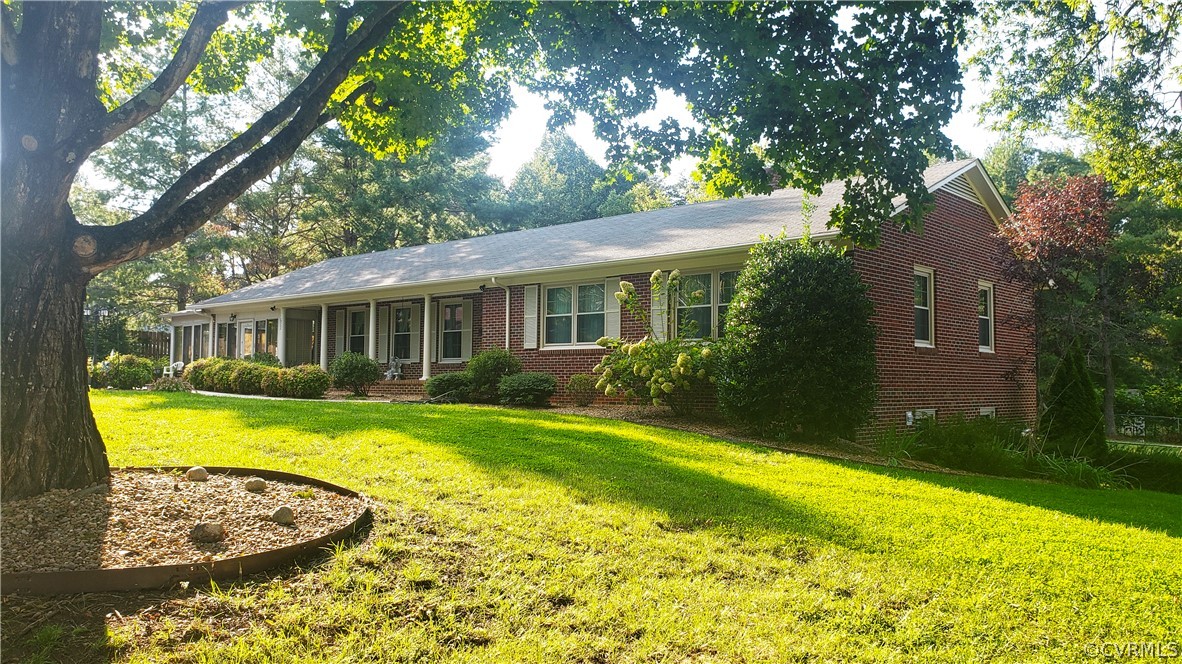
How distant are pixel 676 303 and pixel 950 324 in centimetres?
584

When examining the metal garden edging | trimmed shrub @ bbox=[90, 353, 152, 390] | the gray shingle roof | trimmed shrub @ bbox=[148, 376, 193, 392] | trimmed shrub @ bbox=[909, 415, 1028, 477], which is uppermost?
the gray shingle roof

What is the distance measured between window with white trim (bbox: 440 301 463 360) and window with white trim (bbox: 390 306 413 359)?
1525 millimetres

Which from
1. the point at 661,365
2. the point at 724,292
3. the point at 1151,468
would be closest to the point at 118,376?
the point at 661,365

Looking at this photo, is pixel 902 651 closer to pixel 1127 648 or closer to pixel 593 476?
pixel 1127 648

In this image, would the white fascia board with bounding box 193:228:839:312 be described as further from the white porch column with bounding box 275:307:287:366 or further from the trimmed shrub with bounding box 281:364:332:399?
the trimmed shrub with bounding box 281:364:332:399

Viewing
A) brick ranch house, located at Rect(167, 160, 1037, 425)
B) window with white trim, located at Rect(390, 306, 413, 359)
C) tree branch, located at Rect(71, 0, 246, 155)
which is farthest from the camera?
window with white trim, located at Rect(390, 306, 413, 359)

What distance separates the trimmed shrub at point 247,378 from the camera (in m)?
17.0

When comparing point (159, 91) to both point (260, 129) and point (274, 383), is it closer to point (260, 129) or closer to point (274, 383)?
point (260, 129)

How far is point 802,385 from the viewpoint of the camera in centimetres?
1034

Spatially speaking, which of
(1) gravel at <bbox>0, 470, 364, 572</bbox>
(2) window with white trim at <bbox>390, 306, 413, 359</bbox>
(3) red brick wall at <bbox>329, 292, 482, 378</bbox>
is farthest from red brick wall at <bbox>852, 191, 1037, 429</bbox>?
(2) window with white trim at <bbox>390, 306, 413, 359</bbox>

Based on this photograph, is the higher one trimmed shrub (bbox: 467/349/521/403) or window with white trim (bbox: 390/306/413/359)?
window with white trim (bbox: 390/306/413/359)

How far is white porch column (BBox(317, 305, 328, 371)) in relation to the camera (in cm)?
2125

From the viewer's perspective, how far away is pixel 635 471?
7.05 meters

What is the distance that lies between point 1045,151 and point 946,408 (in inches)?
1108
